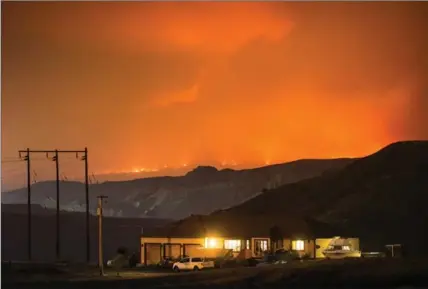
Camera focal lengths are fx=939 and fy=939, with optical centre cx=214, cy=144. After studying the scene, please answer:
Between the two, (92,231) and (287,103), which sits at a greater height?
(287,103)

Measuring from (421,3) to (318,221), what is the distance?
204cm

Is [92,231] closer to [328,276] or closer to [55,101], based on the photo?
[55,101]

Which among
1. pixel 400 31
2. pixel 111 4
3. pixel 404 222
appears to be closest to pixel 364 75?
pixel 400 31

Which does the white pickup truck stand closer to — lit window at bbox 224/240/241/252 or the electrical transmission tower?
lit window at bbox 224/240/241/252

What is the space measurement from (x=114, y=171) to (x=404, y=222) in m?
2.46

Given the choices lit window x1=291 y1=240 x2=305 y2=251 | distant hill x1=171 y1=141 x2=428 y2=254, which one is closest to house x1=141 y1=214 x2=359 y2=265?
lit window x1=291 y1=240 x2=305 y2=251

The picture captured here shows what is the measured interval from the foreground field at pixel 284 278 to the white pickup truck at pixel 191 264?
0.09 m

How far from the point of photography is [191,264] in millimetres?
7992

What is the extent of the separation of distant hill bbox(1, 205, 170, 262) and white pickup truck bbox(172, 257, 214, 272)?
1.25 feet

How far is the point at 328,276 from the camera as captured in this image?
7.73 m

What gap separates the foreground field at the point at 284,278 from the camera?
25.0 ft

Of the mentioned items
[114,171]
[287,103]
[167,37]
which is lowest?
[114,171]

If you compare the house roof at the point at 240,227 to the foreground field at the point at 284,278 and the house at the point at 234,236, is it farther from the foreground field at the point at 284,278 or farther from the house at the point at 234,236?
the foreground field at the point at 284,278

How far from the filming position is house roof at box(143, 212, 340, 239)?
7926mm
